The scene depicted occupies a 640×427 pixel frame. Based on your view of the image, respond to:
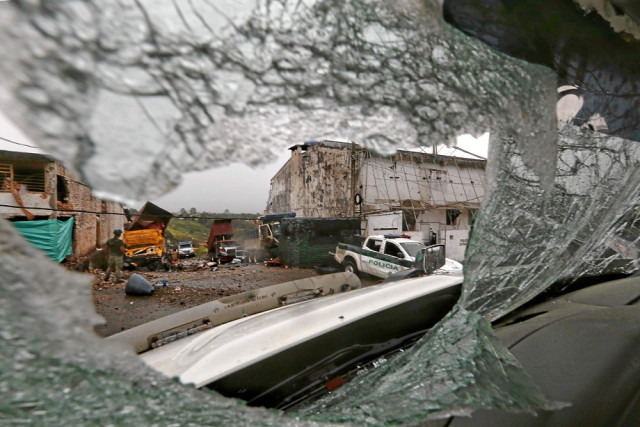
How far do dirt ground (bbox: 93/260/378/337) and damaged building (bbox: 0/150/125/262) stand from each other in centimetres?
186

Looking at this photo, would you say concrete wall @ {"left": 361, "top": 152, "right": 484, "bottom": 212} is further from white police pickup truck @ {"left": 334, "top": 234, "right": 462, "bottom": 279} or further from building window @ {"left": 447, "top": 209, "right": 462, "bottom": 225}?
white police pickup truck @ {"left": 334, "top": 234, "right": 462, "bottom": 279}

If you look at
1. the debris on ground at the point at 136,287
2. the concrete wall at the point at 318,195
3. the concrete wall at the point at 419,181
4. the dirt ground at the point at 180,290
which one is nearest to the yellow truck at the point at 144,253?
the dirt ground at the point at 180,290

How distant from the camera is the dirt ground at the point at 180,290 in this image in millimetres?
3021

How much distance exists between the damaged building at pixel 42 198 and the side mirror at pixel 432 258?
12.1 feet

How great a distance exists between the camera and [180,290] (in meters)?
5.54

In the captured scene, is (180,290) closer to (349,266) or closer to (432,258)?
(349,266)

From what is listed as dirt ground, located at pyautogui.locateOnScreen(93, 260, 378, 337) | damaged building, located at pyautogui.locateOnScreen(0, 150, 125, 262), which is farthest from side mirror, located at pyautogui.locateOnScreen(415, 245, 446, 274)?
damaged building, located at pyautogui.locateOnScreen(0, 150, 125, 262)

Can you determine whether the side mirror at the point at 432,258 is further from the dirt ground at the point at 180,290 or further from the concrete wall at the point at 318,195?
the concrete wall at the point at 318,195

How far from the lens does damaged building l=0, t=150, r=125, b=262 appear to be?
0.64 metres

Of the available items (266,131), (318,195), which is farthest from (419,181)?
(266,131)

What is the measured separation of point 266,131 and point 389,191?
2.02 m

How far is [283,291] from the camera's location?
2332mm

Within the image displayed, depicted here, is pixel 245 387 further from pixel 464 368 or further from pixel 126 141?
pixel 126 141

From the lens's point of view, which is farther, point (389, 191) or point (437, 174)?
point (389, 191)
